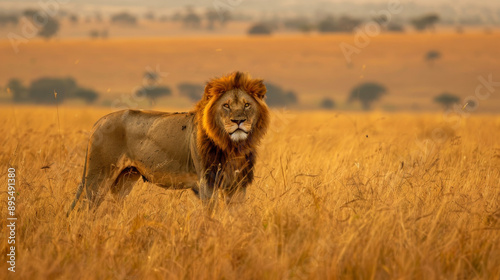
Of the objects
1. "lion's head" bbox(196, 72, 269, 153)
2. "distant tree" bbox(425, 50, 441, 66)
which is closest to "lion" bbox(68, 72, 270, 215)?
"lion's head" bbox(196, 72, 269, 153)

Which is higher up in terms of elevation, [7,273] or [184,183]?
[184,183]

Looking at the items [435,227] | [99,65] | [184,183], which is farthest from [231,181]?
[99,65]

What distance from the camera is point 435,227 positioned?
18.5ft

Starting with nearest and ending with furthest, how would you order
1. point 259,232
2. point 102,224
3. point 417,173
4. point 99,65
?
point 259,232 → point 102,224 → point 417,173 → point 99,65

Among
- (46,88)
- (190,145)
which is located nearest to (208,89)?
(190,145)

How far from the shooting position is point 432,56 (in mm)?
74500

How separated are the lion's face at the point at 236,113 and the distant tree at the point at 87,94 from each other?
171ft

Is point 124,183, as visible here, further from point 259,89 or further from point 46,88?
point 46,88

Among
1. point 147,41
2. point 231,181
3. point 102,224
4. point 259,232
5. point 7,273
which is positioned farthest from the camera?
point 147,41

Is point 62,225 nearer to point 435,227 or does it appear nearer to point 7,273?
point 7,273

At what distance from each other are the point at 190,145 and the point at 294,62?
2803 inches

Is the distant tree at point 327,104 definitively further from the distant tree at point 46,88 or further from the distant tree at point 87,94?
the distant tree at point 46,88

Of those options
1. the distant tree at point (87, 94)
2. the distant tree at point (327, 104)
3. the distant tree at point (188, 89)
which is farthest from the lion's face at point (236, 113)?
the distant tree at point (327, 104)

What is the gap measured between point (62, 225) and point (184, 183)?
1.22m
